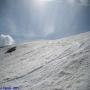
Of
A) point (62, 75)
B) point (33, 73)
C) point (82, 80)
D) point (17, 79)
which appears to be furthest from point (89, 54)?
point (17, 79)

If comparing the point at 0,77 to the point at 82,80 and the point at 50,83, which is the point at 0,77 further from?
the point at 82,80

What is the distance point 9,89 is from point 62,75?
3.36m

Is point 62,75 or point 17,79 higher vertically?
point 62,75

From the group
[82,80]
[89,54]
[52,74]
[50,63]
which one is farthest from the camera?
[50,63]

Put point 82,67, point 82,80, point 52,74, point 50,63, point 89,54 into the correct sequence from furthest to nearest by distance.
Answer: point 50,63 → point 89,54 → point 52,74 → point 82,67 → point 82,80

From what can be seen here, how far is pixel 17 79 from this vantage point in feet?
39.2

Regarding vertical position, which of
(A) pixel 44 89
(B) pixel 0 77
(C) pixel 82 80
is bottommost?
(B) pixel 0 77

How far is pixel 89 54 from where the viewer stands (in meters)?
11.8

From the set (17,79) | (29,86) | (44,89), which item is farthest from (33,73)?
(44,89)

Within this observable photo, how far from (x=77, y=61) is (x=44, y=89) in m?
3.45

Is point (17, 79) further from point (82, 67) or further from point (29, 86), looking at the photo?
point (82, 67)

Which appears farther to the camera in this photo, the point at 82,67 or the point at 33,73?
the point at 33,73

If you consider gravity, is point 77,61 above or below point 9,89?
above

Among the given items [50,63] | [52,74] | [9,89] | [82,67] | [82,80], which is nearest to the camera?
[82,80]
